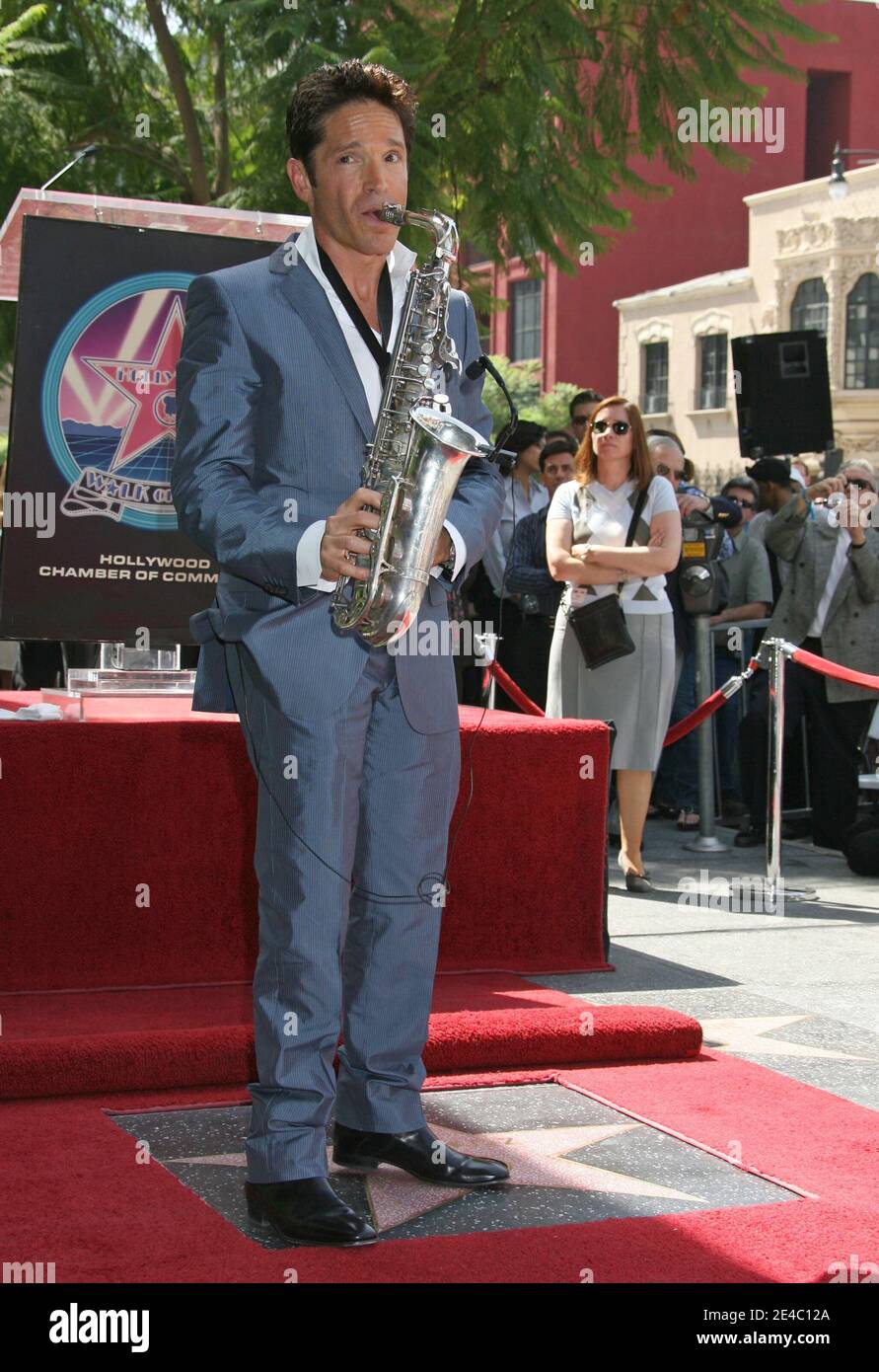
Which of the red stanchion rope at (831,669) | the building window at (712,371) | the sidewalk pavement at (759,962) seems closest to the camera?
the sidewalk pavement at (759,962)

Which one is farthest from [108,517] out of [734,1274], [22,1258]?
[734,1274]

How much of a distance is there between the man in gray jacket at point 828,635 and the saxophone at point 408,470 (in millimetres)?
5985

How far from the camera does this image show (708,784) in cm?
921

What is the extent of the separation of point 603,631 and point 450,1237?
15.4ft

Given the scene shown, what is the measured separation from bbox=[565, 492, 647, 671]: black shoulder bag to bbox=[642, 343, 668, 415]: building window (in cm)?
3754

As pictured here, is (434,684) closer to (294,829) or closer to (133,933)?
(294,829)

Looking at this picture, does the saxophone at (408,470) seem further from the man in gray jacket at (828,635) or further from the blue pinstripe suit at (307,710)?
the man in gray jacket at (828,635)

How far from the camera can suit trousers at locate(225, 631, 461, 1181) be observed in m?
3.51

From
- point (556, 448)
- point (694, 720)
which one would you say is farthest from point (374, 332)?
point (556, 448)

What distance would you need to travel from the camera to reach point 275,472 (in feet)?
11.9

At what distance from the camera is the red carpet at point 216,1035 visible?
4500 millimetres

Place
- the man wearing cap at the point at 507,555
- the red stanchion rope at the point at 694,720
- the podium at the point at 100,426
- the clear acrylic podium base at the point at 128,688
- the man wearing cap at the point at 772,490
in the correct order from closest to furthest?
the clear acrylic podium base at the point at 128,688 → the podium at the point at 100,426 → the red stanchion rope at the point at 694,720 → the man wearing cap at the point at 507,555 → the man wearing cap at the point at 772,490

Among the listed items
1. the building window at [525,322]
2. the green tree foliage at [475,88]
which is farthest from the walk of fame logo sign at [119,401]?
the building window at [525,322]

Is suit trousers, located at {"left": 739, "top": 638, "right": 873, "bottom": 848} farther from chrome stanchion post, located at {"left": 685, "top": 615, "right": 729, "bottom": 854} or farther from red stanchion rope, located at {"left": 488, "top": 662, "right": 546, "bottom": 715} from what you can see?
red stanchion rope, located at {"left": 488, "top": 662, "right": 546, "bottom": 715}
